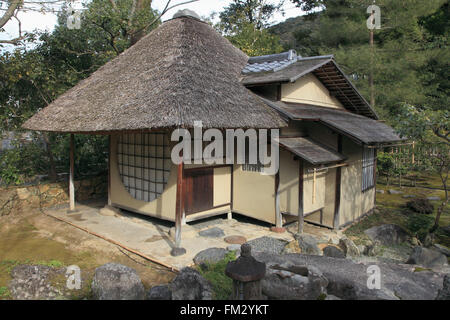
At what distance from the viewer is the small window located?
363 inches

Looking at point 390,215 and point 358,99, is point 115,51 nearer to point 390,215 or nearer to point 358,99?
point 358,99

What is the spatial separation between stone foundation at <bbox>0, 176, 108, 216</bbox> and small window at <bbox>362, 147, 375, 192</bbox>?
867 centimetres

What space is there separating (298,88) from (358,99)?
296cm

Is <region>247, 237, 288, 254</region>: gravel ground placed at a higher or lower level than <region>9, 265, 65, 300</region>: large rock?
lower

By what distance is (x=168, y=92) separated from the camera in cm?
605

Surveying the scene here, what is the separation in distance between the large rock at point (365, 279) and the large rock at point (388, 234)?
2259mm

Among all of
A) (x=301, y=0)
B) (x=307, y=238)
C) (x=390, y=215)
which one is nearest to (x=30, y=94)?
(x=307, y=238)

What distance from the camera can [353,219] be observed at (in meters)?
8.79

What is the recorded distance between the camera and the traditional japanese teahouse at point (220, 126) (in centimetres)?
675

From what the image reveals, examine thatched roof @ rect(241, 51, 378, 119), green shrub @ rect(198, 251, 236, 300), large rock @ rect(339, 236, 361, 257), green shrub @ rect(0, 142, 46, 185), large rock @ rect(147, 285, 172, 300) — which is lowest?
large rock @ rect(339, 236, 361, 257)
